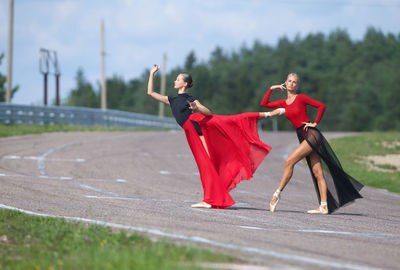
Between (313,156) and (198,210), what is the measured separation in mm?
2007

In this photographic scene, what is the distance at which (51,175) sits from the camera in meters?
14.3

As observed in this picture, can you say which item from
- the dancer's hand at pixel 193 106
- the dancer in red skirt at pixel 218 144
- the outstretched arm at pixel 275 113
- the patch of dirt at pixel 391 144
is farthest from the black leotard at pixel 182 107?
the patch of dirt at pixel 391 144

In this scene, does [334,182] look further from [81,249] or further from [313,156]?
[81,249]

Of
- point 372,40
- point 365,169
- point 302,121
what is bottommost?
point 365,169

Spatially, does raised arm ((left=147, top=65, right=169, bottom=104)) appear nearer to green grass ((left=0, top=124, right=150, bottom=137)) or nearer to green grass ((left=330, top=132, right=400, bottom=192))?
green grass ((left=330, top=132, right=400, bottom=192))

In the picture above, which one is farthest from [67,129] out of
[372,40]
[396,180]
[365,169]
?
[372,40]

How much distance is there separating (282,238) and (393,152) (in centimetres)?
1880

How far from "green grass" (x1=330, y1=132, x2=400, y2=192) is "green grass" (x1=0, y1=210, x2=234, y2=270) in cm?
1034

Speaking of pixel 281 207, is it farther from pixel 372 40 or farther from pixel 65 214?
pixel 372 40

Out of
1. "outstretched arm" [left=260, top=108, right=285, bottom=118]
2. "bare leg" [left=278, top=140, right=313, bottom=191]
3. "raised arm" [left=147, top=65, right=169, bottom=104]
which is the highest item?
"raised arm" [left=147, top=65, right=169, bottom=104]

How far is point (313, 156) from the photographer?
9.87 m

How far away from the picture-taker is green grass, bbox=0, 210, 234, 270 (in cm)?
511

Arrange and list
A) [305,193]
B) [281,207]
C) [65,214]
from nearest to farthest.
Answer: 1. [65,214]
2. [281,207]
3. [305,193]

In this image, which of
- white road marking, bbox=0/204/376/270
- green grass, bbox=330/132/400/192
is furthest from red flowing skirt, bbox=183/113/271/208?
green grass, bbox=330/132/400/192
